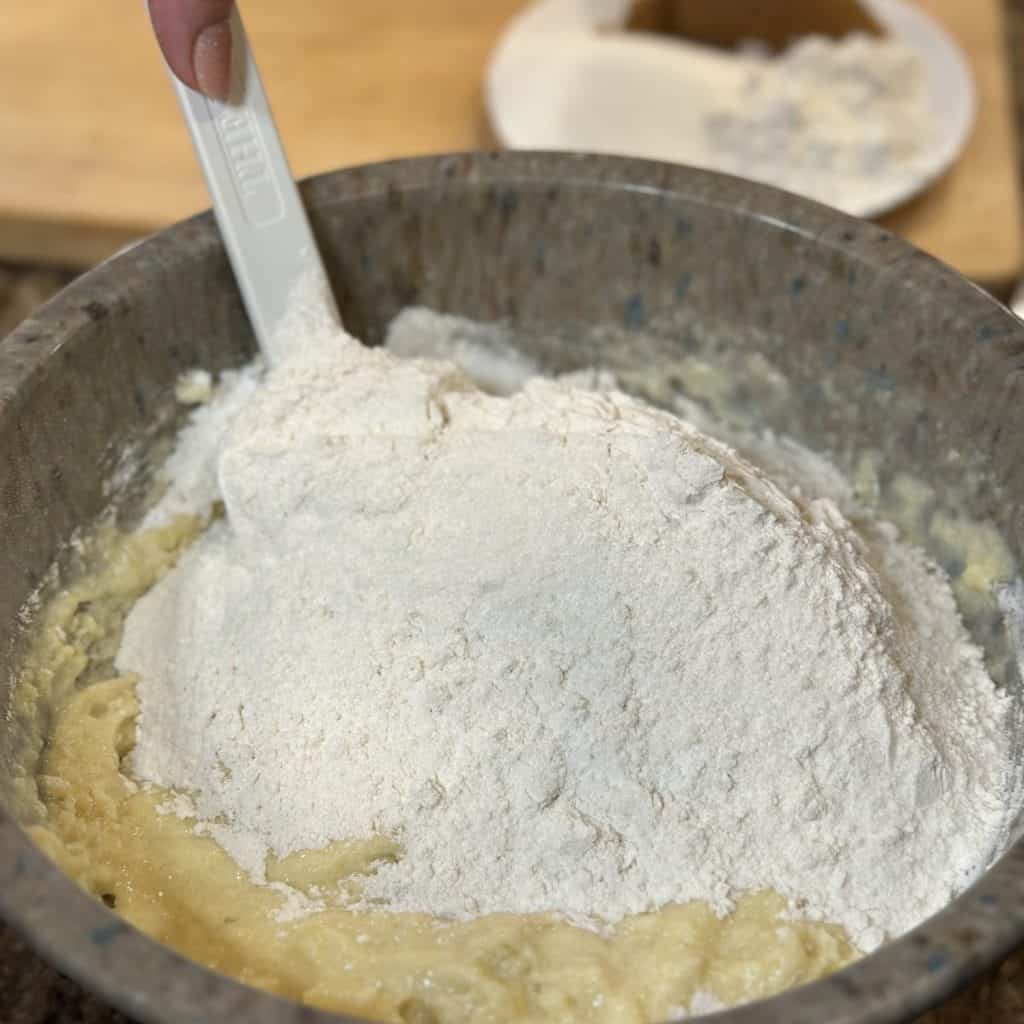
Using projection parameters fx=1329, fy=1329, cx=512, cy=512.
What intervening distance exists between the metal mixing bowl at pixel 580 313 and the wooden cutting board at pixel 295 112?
0.53 meters

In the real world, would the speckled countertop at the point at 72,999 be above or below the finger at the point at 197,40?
below

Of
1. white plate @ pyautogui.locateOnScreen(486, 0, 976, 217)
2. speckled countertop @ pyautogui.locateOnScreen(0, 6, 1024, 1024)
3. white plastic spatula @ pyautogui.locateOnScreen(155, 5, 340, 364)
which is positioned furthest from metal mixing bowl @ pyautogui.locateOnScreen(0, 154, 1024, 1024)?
white plate @ pyautogui.locateOnScreen(486, 0, 976, 217)

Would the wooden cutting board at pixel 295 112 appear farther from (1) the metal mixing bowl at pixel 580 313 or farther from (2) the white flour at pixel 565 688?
(2) the white flour at pixel 565 688

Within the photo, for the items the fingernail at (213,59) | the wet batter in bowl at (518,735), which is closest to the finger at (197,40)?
the fingernail at (213,59)

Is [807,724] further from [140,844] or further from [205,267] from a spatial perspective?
[205,267]

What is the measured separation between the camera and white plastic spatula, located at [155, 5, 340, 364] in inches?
35.8

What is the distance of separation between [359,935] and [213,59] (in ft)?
1.86

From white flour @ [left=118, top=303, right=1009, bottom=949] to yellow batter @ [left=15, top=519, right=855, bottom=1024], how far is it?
0.02m

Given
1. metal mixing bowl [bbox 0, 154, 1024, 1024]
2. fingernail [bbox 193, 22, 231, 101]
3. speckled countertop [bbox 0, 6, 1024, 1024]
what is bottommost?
speckled countertop [bbox 0, 6, 1024, 1024]

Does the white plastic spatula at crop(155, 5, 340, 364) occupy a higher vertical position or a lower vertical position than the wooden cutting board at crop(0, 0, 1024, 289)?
higher

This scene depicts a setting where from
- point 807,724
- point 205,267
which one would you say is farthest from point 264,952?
point 205,267

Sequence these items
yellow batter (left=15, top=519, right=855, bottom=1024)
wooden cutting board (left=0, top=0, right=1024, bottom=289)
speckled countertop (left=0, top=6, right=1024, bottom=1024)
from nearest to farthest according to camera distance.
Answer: yellow batter (left=15, top=519, right=855, bottom=1024)
speckled countertop (left=0, top=6, right=1024, bottom=1024)
wooden cutting board (left=0, top=0, right=1024, bottom=289)

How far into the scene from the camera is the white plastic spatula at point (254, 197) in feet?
2.98

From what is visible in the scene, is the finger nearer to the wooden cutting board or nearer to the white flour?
the white flour
